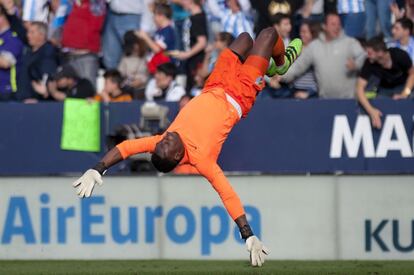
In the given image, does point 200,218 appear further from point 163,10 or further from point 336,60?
point 163,10

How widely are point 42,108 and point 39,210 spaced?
2.04 meters

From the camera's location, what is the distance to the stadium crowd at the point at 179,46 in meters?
16.5

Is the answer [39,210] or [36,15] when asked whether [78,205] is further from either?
[36,15]

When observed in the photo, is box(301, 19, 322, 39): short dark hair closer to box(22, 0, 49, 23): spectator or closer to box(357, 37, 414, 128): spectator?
box(357, 37, 414, 128): spectator

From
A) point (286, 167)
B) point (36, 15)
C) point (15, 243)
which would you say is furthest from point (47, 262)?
point (36, 15)

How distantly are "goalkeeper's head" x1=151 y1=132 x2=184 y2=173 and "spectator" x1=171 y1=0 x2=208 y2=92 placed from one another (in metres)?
6.25

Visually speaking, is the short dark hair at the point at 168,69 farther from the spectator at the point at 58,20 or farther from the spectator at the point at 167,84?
the spectator at the point at 58,20

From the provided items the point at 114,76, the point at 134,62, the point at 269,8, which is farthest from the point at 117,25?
the point at 269,8

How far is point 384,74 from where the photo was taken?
16203 mm

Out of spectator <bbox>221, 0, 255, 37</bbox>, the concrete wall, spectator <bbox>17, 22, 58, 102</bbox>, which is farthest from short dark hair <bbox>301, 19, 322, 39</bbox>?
spectator <bbox>17, 22, 58, 102</bbox>

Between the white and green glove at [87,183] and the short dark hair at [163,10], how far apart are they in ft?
23.7

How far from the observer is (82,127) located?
16.6 metres

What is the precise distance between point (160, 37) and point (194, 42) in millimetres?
595

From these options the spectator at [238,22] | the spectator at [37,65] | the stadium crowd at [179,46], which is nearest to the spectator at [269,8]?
the stadium crowd at [179,46]
